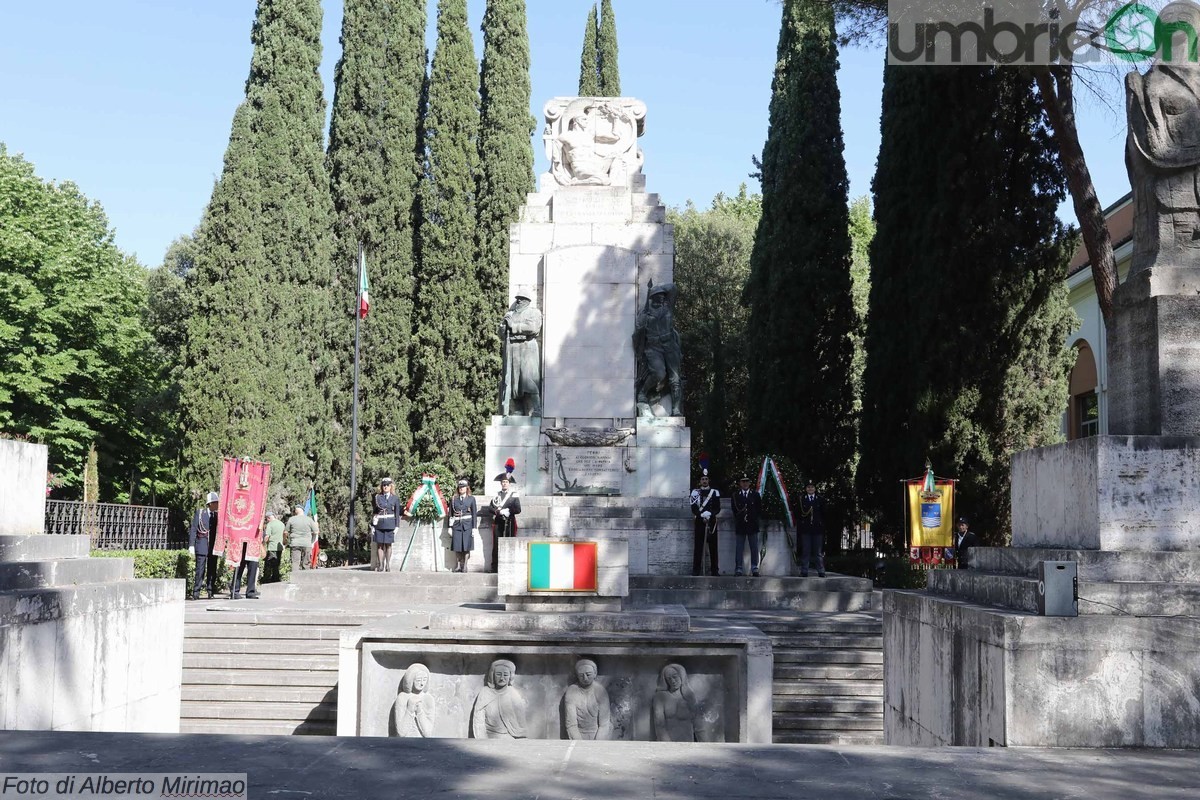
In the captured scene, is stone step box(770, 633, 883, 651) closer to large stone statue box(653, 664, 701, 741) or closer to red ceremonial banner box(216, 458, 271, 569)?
large stone statue box(653, 664, 701, 741)

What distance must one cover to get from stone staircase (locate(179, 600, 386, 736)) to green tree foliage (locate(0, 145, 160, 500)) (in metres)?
20.3

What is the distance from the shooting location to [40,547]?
7738 millimetres

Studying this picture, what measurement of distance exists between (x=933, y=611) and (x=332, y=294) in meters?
27.3

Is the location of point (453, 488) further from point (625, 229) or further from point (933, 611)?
point (933, 611)

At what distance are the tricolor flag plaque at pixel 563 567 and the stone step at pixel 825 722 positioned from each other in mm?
3028

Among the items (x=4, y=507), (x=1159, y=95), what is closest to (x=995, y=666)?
(x=1159, y=95)

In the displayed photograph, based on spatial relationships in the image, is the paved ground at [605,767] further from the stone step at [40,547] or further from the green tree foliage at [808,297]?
the green tree foliage at [808,297]

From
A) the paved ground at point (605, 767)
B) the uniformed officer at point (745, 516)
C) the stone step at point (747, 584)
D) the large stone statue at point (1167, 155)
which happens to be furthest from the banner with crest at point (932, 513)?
the paved ground at point (605, 767)

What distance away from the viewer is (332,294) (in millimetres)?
32406

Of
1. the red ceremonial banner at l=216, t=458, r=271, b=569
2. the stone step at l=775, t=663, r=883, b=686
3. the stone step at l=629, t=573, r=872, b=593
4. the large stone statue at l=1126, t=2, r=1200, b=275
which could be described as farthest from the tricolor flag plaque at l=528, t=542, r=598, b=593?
the red ceremonial banner at l=216, t=458, r=271, b=569

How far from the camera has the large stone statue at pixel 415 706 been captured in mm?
9102

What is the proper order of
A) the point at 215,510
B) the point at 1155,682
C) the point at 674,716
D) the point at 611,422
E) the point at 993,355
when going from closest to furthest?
the point at 1155,682 → the point at 674,716 → the point at 215,510 → the point at 611,422 → the point at 993,355

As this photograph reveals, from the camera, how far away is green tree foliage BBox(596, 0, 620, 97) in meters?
48.6

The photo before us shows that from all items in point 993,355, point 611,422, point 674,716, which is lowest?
point 674,716
